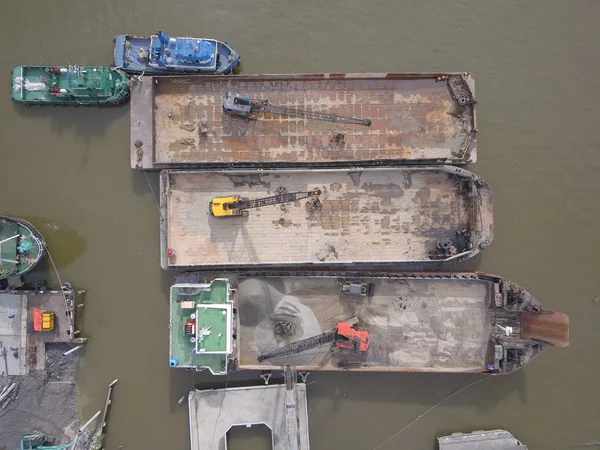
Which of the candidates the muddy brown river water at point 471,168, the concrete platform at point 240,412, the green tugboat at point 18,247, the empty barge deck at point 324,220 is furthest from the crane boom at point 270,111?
the concrete platform at point 240,412

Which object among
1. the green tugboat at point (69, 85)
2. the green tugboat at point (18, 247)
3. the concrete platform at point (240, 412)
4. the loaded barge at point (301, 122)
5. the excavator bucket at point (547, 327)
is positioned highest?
the green tugboat at point (69, 85)

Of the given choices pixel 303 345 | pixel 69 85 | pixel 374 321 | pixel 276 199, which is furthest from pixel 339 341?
pixel 69 85

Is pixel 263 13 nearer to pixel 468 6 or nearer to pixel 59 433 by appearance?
pixel 468 6

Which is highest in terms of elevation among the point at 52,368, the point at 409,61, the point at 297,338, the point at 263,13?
the point at 263,13

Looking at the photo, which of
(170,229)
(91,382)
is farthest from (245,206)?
(91,382)

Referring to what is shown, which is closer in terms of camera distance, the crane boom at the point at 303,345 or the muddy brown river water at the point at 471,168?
the crane boom at the point at 303,345

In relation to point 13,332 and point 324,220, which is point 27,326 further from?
point 324,220

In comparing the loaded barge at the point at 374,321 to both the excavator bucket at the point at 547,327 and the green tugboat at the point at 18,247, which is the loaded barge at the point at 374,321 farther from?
the green tugboat at the point at 18,247
